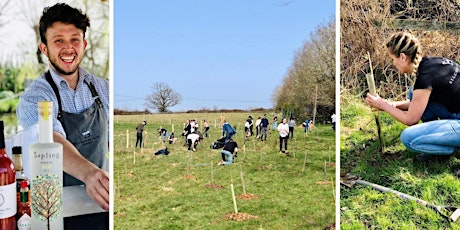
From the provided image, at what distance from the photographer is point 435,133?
8.93 ft

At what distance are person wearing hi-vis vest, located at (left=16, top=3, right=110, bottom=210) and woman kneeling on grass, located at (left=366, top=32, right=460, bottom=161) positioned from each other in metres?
1.40

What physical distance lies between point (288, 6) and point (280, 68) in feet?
1.14

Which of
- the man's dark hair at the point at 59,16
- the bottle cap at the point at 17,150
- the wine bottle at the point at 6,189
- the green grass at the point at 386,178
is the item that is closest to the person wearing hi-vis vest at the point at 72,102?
the man's dark hair at the point at 59,16

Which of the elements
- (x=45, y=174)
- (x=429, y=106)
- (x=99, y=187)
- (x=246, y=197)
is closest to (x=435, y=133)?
(x=429, y=106)

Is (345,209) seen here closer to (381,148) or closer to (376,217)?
(376,217)

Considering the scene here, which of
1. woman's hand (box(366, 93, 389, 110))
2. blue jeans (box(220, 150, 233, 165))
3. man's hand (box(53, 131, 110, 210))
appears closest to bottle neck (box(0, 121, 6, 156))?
man's hand (box(53, 131, 110, 210))

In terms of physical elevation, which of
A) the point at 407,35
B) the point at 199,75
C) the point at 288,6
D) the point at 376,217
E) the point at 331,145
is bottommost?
the point at 376,217

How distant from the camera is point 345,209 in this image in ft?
9.09

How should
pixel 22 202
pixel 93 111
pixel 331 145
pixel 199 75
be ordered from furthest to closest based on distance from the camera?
1. pixel 331 145
2. pixel 199 75
3. pixel 93 111
4. pixel 22 202

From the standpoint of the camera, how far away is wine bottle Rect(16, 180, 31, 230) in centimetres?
215

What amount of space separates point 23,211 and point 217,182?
46.6 inches

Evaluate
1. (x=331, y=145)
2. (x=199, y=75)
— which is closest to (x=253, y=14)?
(x=199, y=75)

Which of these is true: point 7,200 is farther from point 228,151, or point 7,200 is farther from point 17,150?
point 228,151

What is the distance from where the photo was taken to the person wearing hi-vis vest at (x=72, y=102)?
7.42ft
